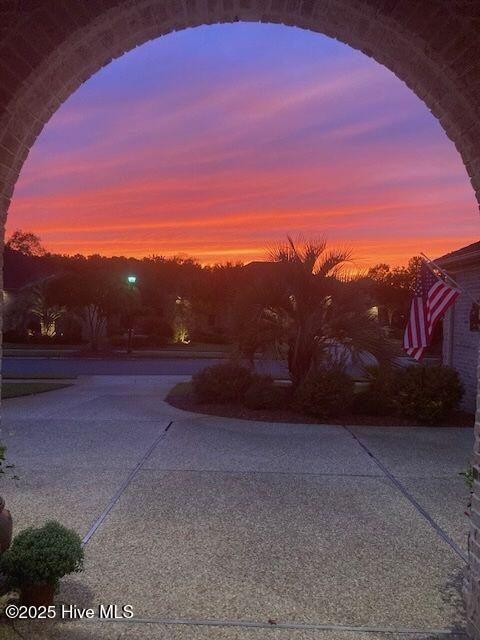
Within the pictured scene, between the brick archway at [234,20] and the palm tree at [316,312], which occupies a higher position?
the brick archway at [234,20]

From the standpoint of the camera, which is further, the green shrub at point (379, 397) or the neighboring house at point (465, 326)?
the neighboring house at point (465, 326)

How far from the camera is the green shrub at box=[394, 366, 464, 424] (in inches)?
459

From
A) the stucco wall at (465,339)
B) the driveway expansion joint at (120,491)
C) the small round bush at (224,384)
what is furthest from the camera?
the small round bush at (224,384)

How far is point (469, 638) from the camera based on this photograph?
3.74m

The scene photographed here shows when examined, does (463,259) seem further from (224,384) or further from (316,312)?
(224,384)

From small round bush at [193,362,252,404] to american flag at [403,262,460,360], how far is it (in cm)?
610

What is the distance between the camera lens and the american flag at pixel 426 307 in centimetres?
697

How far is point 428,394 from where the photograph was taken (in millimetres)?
11758

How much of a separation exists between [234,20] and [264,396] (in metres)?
9.35

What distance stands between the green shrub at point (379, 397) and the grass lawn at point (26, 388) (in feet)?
29.5

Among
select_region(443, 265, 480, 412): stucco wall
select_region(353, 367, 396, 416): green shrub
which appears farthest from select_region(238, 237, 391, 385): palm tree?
select_region(443, 265, 480, 412): stucco wall

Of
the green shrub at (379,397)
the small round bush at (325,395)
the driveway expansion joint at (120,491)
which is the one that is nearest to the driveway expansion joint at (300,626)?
the driveway expansion joint at (120,491)

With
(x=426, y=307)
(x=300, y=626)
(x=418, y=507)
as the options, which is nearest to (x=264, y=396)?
(x=426, y=307)

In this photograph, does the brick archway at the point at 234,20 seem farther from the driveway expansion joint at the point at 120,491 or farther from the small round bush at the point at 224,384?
the small round bush at the point at 224,384
